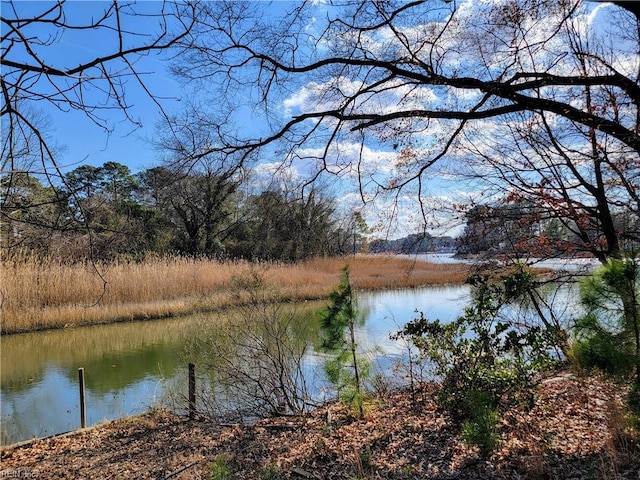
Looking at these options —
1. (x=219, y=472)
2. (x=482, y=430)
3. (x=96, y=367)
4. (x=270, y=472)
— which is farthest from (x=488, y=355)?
(x=96, y=367)

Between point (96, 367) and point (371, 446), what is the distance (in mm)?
6264

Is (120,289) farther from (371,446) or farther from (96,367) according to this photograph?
(371,446)

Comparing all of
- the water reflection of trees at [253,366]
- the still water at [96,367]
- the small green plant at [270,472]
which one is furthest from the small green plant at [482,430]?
the water reflection of trees at [253,366]

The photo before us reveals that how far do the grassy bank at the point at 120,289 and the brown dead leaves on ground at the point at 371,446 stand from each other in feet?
14.1

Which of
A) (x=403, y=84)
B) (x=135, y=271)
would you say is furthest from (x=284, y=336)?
(x=135, y=271)

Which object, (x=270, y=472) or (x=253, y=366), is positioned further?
(x=253, y=366)

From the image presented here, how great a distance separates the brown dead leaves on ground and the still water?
96cm

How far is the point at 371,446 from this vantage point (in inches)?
131

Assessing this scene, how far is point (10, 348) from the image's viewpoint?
29.5 ft

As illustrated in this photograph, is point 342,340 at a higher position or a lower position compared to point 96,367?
higher

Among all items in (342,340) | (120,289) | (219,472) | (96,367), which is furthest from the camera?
(120,289)

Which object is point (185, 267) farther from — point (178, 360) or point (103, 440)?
point (103, 440)

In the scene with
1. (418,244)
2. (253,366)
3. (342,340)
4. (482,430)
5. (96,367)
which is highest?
(418,244)

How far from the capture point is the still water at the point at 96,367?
5641 mm
